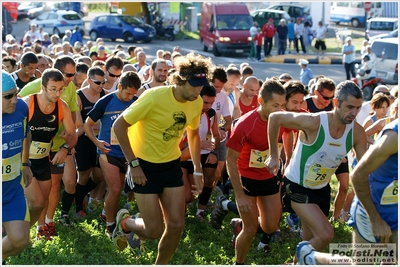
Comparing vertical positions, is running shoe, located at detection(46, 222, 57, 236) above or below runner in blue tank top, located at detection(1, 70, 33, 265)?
below

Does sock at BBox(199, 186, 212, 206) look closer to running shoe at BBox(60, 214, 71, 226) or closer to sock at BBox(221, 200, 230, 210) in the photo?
sock at BBox(221, 200, 230, 210)

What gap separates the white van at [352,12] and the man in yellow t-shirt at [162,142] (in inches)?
1456

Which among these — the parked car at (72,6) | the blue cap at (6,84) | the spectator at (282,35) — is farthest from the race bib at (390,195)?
the parked car at (72,6)

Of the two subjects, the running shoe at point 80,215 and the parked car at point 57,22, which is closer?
the running shoe at point 80,215

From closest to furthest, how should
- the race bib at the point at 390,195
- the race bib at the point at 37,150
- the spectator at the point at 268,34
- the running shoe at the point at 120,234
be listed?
the race bib at the point at 390,195
the running shoe at the point at 120,234
the race bib at the point at 37,150
the spectator at the point at 268,34

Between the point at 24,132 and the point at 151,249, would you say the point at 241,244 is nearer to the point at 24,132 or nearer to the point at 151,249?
the point at 151,249

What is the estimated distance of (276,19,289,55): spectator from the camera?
1117 inches

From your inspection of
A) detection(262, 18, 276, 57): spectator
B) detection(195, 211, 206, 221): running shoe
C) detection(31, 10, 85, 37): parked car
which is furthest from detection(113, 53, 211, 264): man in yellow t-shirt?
detection(31, 10, 85, 37): parked car

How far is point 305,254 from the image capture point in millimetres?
5109

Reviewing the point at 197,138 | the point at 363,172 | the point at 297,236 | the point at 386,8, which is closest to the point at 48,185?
the point at 197,138

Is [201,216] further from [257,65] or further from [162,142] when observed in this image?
[257,65]

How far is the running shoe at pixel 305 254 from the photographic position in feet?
16.5

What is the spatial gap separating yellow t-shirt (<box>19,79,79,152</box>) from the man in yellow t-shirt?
4.86 ft

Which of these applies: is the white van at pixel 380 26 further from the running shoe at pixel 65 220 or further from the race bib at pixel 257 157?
the race bib at pixel 257 157
